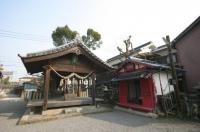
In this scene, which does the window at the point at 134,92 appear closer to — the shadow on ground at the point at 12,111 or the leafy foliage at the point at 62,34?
the shadow on ground at the point at 12,111

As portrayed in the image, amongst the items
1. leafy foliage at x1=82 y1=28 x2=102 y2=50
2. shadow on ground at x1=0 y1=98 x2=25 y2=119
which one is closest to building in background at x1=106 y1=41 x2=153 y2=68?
leafy foliage at x1=82 y1=28 x2=102 y2=50

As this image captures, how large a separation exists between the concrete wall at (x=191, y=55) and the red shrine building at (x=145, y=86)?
3112mm

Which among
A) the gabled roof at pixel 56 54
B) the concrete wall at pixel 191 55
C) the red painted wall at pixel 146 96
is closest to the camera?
the gabled roof at pixel 56 54

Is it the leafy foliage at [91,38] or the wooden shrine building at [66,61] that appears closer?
the wooden shrine building at [66,61]

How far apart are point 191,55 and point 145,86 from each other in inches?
233

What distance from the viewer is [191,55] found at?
12508mm

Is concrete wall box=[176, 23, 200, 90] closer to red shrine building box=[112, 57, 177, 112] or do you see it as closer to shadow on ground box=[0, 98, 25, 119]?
red shrine building box=[112, 57, 177, 112]

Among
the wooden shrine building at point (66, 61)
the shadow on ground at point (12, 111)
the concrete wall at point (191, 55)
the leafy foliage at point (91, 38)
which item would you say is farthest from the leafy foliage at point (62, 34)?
the concrete wall at point (191, 55)

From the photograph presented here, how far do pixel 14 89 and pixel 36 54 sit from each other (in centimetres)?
4910

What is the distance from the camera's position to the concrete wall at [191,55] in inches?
472

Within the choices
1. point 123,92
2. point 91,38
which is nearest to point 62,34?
point 91,38

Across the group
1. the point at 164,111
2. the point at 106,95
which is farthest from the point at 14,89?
the point at 164,111

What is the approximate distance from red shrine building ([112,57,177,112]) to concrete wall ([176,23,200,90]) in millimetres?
3112

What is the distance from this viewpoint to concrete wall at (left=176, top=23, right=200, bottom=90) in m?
12.0
